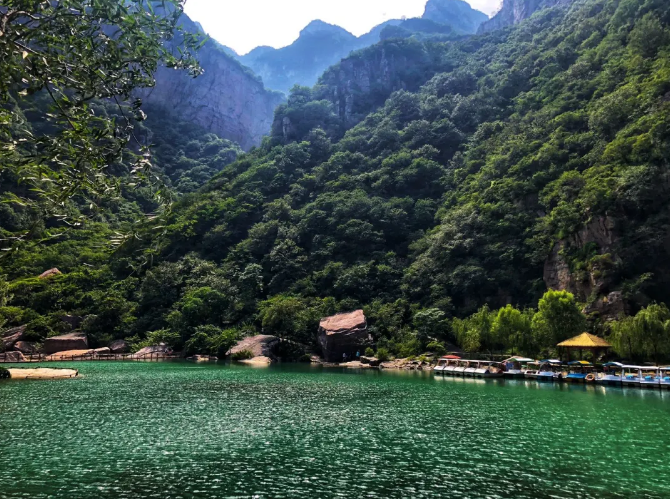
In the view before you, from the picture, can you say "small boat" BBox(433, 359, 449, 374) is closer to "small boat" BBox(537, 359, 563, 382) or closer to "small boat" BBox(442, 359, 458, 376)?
"small boat" BBox(442, 359, 458, 376)

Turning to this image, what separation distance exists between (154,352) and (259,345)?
1530 centimetres

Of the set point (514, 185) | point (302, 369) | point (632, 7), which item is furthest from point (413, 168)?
point (302, 369)

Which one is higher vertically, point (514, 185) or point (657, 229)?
point (514, 185)

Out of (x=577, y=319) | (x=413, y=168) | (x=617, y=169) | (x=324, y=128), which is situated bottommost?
(x=577, y=319)

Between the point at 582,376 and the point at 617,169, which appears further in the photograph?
the point at 617,169

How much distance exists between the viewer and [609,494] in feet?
38.9

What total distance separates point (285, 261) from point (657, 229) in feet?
158

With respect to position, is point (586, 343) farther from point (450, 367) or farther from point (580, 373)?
point (450, 367)

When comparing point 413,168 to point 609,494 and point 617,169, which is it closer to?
point 617,169

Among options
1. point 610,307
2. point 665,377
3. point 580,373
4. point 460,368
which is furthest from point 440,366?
point 665,377

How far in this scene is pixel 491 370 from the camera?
4072cm

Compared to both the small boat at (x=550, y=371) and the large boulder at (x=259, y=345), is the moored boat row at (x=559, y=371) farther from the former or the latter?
the large boulder at (x=259, y=345)

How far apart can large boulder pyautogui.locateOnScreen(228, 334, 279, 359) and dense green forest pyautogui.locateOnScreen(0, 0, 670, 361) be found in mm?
1998

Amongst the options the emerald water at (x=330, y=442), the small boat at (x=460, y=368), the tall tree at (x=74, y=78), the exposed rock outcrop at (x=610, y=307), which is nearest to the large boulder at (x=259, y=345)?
the small boat at (x=460, y=368)
